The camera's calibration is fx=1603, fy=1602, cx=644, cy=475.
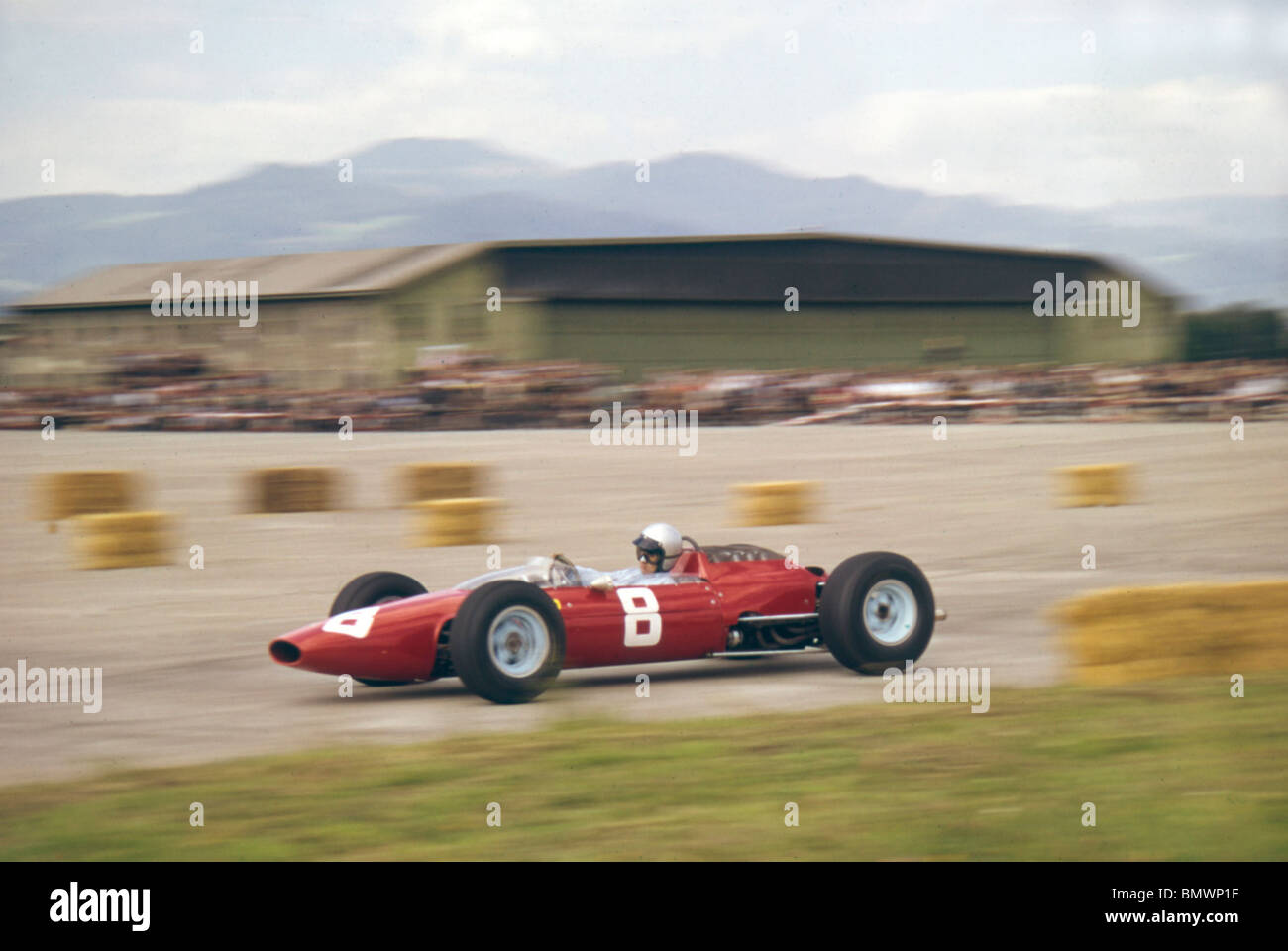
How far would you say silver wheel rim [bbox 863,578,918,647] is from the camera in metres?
9.59

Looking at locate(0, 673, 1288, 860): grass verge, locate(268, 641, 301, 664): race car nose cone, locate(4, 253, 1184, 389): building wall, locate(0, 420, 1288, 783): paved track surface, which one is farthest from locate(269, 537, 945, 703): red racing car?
locate(4, 253, 1184, 389): building wall

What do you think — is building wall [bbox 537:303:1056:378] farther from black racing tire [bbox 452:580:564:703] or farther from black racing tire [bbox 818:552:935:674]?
black racing tire [bbox 452:580:564:703]

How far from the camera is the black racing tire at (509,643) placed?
325 inches

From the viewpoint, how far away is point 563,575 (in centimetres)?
903

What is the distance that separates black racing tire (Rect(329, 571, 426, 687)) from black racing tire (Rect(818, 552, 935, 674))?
2434 millimetres

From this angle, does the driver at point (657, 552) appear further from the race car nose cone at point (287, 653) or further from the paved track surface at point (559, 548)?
the race car nose cone at point (287, 653)

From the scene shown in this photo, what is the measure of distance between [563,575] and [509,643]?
25.6 inches

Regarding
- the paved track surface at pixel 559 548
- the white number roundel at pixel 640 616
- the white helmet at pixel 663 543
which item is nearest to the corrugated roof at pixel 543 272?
the paved track surface at pixel 559 548

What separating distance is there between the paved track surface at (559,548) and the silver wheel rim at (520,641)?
261 mm

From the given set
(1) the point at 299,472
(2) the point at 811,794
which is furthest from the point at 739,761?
(1) the point at 299,472

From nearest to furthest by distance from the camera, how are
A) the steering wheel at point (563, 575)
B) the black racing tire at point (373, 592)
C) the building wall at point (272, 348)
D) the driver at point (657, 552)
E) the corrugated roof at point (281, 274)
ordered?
the steering wheel at point (563, 575) → the black racing tire at point (373, 592) → the driver at point (657, 552) → the building wall at point (272, 348) → the corrugated roof at point (281, 274)

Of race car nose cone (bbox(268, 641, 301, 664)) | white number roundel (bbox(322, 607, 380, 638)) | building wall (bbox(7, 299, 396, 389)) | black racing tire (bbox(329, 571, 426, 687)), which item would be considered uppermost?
building wall (bbox(7, 299, 396, 389))

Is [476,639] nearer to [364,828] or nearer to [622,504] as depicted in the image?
[364,828]

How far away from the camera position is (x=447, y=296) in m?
37.0
